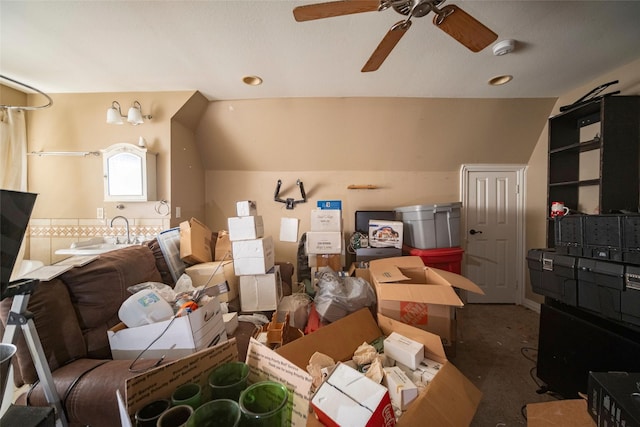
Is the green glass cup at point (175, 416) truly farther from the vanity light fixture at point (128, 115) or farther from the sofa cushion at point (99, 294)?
the vanity light fixture at point (128, 115)

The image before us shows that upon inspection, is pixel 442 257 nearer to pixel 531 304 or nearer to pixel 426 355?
pixel 426 355

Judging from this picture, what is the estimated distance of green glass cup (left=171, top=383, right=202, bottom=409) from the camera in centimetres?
64

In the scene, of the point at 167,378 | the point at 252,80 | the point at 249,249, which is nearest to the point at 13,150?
the point at 252,80

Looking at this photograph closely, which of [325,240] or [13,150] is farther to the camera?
[325,240]

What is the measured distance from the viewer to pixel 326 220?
245 centimetres

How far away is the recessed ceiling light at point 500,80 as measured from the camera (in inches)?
80.8

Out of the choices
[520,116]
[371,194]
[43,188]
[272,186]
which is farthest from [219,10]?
[520,116]

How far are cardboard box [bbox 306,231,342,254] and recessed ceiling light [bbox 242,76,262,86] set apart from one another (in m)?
1.53

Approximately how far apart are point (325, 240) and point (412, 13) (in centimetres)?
184

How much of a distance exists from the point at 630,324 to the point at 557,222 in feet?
2.03

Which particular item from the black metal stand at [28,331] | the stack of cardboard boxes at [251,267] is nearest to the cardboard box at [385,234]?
the stack of cardboard boxes at [251,267]

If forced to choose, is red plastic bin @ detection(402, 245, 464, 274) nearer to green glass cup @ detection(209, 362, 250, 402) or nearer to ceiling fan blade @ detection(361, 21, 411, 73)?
ceiling fan blade @ detection(361, 21, 411, 73)

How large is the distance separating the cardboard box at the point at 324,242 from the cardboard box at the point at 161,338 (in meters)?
1.40

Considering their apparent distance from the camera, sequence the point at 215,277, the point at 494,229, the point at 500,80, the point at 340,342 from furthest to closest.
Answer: the point at 494,229, the point at 500,80, the point at 215,277, the point at 340,342
